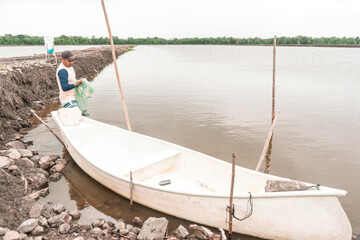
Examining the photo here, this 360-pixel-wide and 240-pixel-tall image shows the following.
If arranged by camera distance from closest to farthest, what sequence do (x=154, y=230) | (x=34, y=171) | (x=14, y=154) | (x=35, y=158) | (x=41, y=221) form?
(x=154, y=230) < (x=41, y=221) < (x=34, y=171) < (x=14, y=154) < (x=35, y=158)

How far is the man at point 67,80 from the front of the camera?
24.2 ft

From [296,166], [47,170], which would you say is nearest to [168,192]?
[47,170]

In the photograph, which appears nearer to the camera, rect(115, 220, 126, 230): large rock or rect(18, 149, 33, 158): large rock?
rect(115, 220, 126, 230): large rock

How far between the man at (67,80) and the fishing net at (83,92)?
13 centimetres

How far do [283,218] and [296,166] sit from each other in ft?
14.4

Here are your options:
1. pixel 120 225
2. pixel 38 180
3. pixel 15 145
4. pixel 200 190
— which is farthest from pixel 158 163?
pixel 15 145

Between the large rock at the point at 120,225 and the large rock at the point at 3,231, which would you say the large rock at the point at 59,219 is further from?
the large rock at the point at 120,225

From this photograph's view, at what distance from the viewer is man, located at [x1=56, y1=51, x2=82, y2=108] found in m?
7.39

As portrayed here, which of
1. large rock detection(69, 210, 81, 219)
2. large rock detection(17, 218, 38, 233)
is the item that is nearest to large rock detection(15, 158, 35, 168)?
large rock detection(69, 210, 81, 219)

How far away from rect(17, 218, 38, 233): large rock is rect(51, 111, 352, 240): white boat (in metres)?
1.69

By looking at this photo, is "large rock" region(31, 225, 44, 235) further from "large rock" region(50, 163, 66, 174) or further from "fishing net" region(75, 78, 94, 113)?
"fishing net" region(75, 78, 94, 113)

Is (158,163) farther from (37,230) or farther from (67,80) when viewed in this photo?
(67,80)

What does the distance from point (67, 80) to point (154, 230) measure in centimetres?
513

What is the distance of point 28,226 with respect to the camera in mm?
4602
